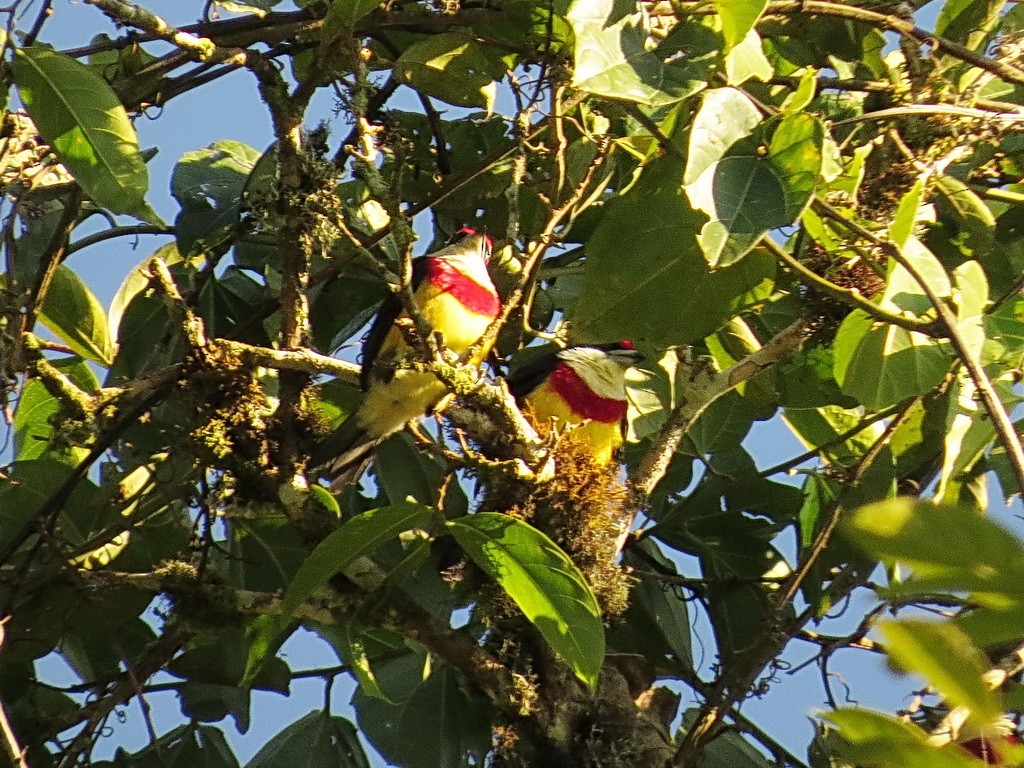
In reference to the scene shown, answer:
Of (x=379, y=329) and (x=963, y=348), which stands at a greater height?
(x=379, y=329)

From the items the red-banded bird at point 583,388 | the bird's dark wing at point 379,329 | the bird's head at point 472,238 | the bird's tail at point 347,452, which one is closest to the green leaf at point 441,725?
the bird's tail at point 347,452

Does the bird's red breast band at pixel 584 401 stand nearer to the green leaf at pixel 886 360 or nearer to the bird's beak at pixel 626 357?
the bird's beak at pixel 626 357

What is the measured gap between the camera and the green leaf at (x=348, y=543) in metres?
1.76

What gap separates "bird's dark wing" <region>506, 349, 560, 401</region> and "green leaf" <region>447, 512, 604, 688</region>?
1.09 metres

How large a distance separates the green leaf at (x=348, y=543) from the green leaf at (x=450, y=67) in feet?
2.79

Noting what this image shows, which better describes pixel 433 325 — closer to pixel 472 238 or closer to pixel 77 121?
pixel 472 238

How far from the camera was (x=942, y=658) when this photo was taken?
52cm

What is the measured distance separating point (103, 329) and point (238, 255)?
15.5 inches

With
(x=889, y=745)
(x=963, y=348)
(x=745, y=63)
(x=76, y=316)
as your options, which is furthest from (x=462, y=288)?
(x=889, y=745)

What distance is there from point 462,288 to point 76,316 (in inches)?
31.0

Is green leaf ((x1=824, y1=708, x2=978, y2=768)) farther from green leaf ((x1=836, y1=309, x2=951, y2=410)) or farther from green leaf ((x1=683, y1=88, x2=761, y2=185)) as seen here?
green leaf ((x1=836, y1=309, x2=951, y2=410))

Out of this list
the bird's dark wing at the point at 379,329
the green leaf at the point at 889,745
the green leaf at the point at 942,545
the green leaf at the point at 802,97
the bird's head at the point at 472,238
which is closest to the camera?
the green leaf at the point at 942,545

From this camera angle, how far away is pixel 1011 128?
221cm

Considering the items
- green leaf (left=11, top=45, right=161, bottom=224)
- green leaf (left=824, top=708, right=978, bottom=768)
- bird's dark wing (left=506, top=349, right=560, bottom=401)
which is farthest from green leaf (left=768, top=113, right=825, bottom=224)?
bird's dark wing (left=506, top=349, right=560, bottom=401)
